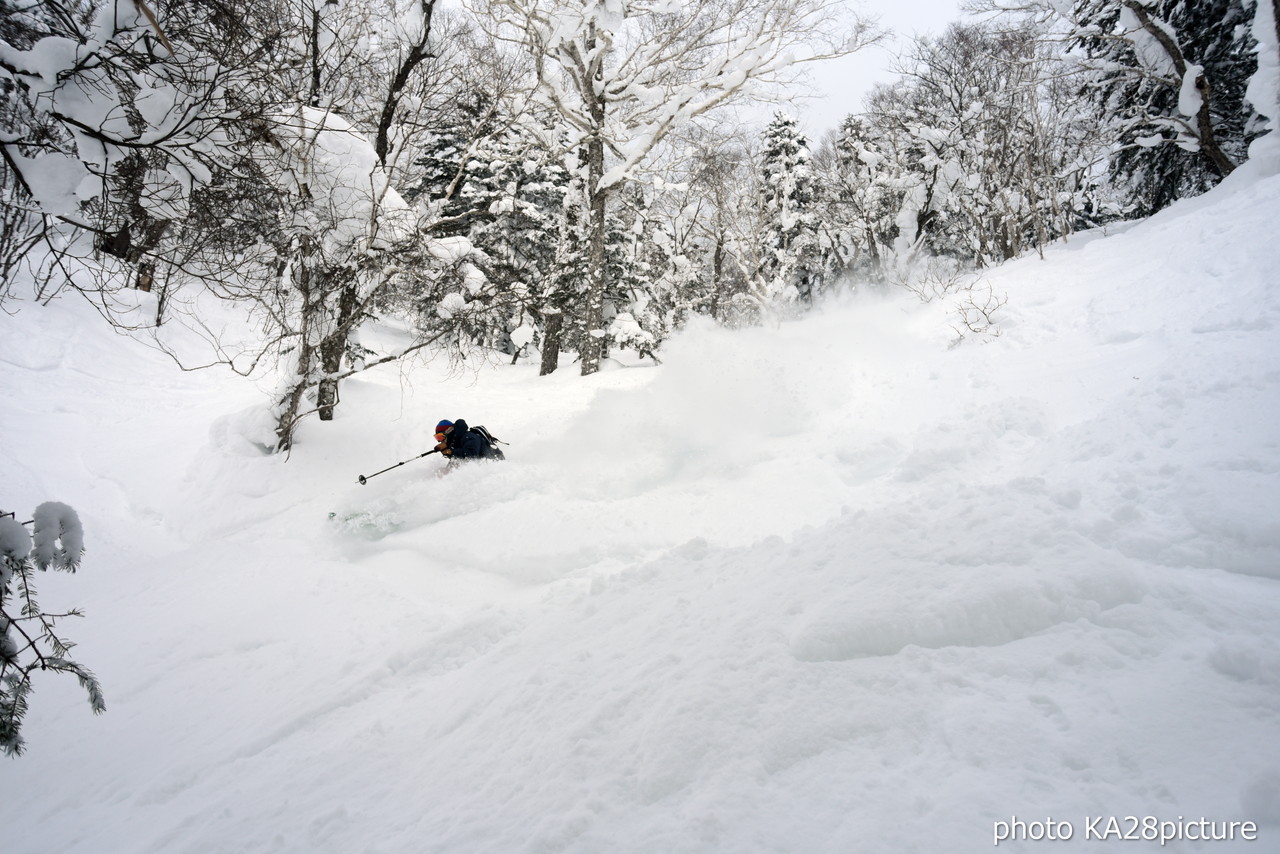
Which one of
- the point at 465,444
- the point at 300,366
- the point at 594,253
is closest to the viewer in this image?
the point at 465,444

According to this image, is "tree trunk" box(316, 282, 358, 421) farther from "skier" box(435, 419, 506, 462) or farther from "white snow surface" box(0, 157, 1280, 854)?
"skier" box(435, 419, 506, 462)

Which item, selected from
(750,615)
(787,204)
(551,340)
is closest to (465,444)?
(750,615)

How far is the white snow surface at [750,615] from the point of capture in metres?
1.93

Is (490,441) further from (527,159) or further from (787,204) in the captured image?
(787,204)

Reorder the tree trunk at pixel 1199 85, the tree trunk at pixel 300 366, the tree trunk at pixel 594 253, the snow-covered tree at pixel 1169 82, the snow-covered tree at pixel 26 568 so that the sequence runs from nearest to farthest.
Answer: the snow-covered tree at pixel 26 568
the tree trunk at pixel 300 366
the tree trunk at pixel 1199 85
the snow-covered tree at pixel 1169 82
the tree trunk at pixel 594 253

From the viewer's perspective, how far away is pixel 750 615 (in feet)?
10.0

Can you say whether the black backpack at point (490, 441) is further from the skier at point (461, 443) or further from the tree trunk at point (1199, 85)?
the tree trunk at point (1199, 85)

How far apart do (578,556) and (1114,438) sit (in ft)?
15.0

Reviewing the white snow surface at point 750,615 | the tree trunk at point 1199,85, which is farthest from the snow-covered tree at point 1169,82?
the white snow surface at point 750,615

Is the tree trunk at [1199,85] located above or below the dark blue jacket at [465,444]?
above

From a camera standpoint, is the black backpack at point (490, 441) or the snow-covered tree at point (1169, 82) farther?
the snow-covered tree at point (1169, 82)

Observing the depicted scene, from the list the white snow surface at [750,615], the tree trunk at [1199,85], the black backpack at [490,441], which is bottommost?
the white snow surface at [750,615]

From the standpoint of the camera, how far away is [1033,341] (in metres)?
7.32

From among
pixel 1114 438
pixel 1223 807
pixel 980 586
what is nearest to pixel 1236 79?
pixel 1114 438
